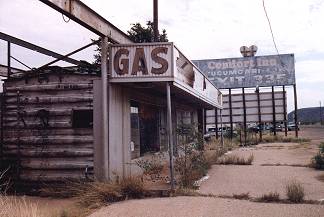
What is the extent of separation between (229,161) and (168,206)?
8.67 metres

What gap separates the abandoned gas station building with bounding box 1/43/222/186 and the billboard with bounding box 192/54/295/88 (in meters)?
25.1

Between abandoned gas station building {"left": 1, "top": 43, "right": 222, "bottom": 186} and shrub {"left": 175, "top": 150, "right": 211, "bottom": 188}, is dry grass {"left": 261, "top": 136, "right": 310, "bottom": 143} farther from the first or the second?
abandoned gas station building {"left": 1, "top": 43, "right": 222, "bottom": 186}

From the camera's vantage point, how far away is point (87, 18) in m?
9.48

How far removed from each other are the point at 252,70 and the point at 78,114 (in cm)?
2739

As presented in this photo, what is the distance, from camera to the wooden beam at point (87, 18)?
331 inches

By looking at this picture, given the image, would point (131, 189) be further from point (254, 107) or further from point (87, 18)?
point (254, 107)

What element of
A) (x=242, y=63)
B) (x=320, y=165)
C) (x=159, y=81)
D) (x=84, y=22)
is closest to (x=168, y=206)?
(x=159, y=81)

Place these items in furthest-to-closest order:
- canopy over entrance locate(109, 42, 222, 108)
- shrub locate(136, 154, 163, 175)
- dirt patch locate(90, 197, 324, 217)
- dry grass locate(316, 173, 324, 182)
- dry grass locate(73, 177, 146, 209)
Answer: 1. dry grass locate(316, 173, 324, 182)
2. shrub locate(136, 154, 163, 175)
3. canopy over entrance locate(109, 42, 222, 108)
4. dry grass locate(73, 177, 146, 209)
5. dirt patch locate(90, 197, 324, 217)

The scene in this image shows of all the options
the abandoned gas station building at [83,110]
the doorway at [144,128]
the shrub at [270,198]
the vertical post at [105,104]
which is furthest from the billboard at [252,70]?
the shrub at [270,198]

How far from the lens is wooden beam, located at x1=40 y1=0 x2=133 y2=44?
27.6 ft

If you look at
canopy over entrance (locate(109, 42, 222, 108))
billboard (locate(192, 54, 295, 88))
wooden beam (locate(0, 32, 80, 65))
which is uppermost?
billboard (locate(192, 54, 295, 88))

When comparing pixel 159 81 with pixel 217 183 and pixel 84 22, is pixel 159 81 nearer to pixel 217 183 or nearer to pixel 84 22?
pixel 84 22

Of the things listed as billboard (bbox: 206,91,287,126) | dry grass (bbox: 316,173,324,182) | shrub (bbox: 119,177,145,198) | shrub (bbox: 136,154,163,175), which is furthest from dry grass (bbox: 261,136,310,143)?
shrub (bbox: 119,177,145,198)

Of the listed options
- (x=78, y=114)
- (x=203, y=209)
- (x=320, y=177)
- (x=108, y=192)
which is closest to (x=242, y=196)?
(x=203, y=209)
